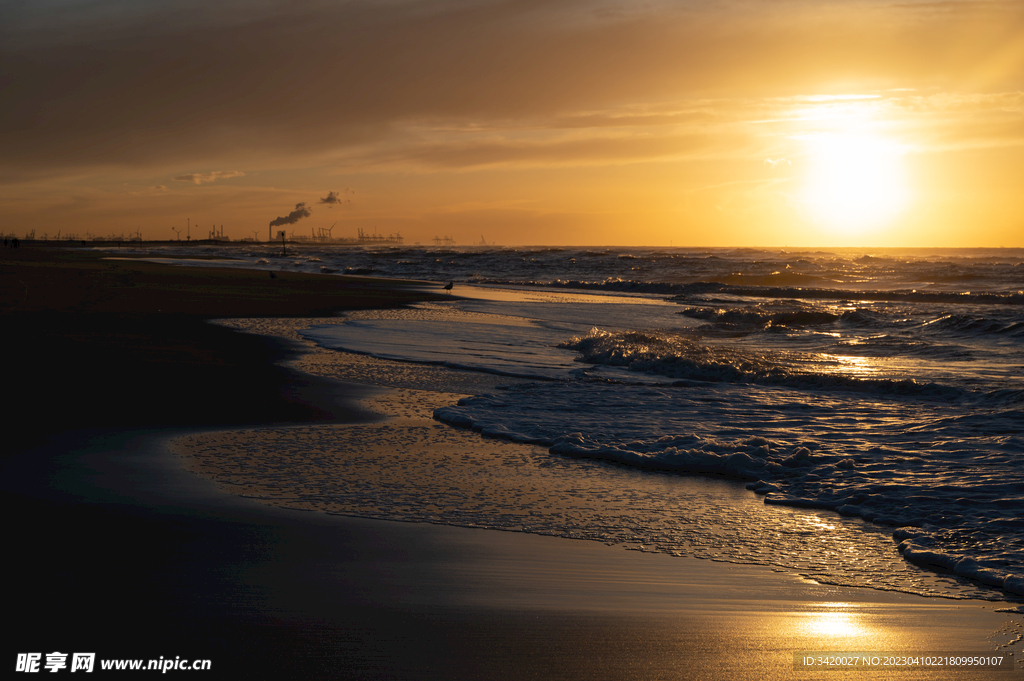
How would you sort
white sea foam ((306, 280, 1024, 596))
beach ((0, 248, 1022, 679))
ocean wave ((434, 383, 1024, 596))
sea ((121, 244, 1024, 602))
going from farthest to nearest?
white sea foam ((306, 280, 1024, 596)) < ocean wave ((434, 383, 1024, 596)) < sea ((121, 244, 1024, 602)) < beach ((0, 248, 1022, 679))

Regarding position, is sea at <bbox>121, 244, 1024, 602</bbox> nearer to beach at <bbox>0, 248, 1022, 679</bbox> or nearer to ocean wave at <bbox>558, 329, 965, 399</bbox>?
ocean wave at <bbox>558, 329, 965, 399</bbox>

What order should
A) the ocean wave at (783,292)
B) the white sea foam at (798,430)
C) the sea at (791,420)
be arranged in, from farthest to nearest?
the ocean wave at (783,292) < the white sea foam at (798,430) < the sea at (791,420)

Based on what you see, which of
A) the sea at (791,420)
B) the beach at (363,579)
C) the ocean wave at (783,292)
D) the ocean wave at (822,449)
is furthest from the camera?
the ocean wave at (783,292)

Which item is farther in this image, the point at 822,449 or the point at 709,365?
the point at 709,365

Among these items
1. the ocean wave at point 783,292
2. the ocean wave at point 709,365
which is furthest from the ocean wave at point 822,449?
the ocean wave at point 783,292

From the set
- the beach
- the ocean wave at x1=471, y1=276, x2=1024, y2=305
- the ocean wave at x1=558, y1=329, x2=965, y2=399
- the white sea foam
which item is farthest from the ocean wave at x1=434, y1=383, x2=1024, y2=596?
the ocean wave at x1=471, y1=276, x2=1024, y2=305

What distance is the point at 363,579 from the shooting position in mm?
4457

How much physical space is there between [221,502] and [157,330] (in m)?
11.9

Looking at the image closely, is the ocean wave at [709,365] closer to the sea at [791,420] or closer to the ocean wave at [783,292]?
the sea at [791,420]

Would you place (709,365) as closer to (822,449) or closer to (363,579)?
(822,449)

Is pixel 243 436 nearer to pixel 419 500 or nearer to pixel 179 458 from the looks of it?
pixel 179 458

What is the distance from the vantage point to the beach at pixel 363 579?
357 cm

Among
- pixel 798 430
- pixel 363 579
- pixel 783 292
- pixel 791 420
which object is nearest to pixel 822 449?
pixel 798 430

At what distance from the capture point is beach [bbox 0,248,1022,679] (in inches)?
141
